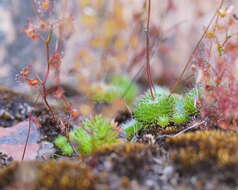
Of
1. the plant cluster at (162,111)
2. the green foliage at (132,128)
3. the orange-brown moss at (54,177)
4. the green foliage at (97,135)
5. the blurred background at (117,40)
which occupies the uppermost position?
the blurred background at (117,40)

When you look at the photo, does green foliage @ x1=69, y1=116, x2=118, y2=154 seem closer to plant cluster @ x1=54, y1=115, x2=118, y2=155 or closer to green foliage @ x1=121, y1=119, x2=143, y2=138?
plant cluster @ x1=54, y1=115, x2=118, y2=155

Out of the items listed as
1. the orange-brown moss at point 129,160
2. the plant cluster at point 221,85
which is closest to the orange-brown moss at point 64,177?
the orange-brown moss at point 129,160

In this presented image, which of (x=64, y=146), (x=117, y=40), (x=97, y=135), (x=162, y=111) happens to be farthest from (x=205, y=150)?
(x=117, y=40)

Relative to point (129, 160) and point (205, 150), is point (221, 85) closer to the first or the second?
point (205, 150)

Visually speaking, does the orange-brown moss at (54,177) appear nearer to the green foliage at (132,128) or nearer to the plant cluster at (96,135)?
the plant cluster at (96,135)

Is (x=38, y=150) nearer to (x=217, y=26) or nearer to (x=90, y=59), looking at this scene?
(x=217, y=26)

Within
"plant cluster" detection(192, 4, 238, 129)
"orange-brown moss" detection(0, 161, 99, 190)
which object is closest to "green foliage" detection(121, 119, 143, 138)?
"plant cluster" detection(192, 4, 238, 129)
